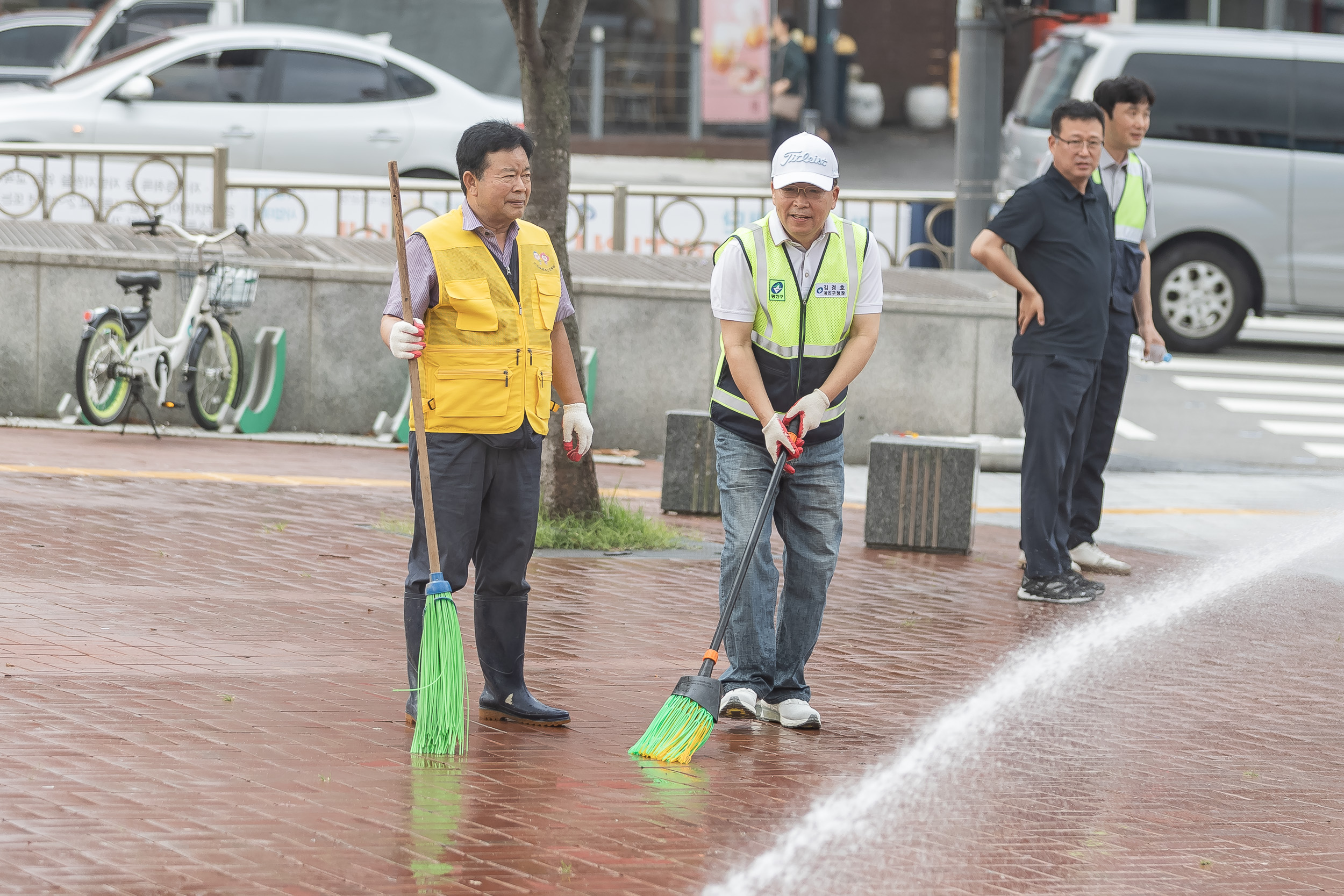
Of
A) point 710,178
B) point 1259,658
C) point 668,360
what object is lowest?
point 1259,658

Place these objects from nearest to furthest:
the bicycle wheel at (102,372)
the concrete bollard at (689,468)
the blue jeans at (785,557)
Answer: the blue jeans at (785,557)
the concrete bollard at (689,468)
the bicycle wheel at (102,372)

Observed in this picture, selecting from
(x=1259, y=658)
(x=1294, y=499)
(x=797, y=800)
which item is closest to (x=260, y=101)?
(x=1294, y=499)

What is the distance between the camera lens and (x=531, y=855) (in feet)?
15.2

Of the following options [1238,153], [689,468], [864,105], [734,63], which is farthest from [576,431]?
[864,105]

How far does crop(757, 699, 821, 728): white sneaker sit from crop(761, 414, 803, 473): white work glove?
2.71 ft

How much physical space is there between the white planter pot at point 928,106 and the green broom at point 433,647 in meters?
25.2

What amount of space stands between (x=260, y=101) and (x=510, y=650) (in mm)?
12268

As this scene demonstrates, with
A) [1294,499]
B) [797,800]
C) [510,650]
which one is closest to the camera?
[797,800]

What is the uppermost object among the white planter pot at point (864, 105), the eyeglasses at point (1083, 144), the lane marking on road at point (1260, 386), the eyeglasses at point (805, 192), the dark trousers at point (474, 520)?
the white planter pot at point (864, 105)

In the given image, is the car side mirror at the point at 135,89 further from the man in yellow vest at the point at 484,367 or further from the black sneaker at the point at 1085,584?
the man in yellow vest at the point at 484,367

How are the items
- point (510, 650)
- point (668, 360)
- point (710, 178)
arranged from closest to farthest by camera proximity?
point (510, 650) → point (668, 360) → point (710, 178)

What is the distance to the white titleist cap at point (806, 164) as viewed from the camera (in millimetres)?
5688

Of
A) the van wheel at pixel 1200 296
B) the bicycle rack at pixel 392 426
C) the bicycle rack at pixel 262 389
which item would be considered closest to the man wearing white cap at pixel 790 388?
the bicycle rack at pixel 392 426

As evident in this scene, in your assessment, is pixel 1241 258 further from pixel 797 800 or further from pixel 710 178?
pixel 797 800
